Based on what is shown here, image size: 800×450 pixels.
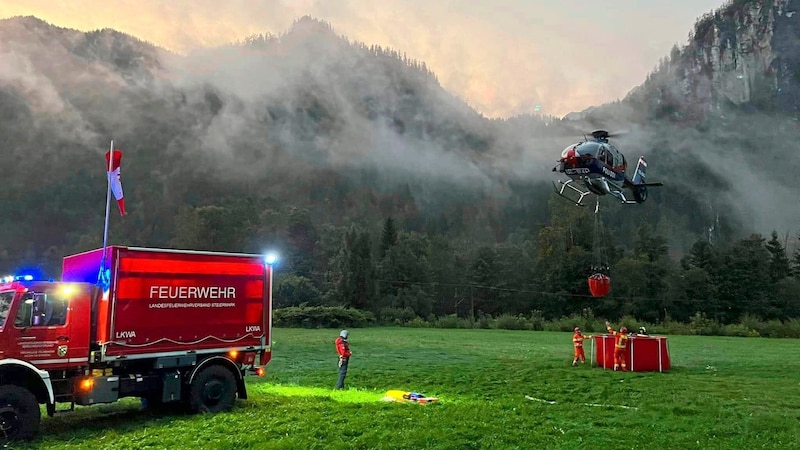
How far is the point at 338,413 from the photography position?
1157 centimetres

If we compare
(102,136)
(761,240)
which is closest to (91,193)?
(102,136)

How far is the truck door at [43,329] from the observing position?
36.6 ft

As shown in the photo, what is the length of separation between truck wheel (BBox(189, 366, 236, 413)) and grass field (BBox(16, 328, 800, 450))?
471mm

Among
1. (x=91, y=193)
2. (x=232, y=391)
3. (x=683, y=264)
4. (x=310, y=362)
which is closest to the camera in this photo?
(x=232, y=391)

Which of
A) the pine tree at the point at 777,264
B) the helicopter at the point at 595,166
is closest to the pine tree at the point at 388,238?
the pine tree at the point at 777,264

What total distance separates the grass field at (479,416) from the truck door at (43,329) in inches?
58.7

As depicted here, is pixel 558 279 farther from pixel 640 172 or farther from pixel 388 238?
pixel 640 172

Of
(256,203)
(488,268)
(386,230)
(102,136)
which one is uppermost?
(102,136)

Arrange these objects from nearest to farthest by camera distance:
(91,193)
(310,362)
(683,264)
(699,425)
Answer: (699,425) < (310,362) < (683,264) < (91,193)

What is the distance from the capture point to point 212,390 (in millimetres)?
13406

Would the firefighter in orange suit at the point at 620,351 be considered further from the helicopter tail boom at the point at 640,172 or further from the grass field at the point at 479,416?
the helicopter tail boom at the point at 640,172

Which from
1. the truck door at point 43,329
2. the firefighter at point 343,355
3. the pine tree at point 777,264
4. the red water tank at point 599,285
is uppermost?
the pine tree at point 777,264

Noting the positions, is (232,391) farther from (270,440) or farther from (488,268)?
(488,268)

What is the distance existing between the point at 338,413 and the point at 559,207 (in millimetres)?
107540
